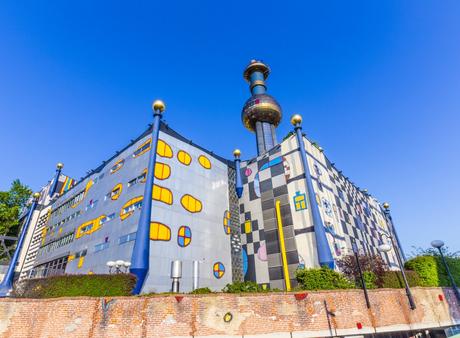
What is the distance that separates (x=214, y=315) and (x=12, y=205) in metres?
50.0

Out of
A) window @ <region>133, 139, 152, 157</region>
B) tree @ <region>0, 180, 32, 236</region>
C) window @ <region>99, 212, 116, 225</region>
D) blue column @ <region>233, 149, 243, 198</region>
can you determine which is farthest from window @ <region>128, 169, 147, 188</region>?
tree @ <region>0, 180, 32, 236</region>

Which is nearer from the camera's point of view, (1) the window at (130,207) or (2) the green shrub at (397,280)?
(2) the green shrub at (397,280)

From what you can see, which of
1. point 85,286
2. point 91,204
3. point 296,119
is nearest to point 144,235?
point 85,286

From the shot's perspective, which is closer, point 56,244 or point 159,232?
point 159,232

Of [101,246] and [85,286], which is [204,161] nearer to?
[101,246]

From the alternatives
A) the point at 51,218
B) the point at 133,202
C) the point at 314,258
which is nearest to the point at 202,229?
the point at 133,202

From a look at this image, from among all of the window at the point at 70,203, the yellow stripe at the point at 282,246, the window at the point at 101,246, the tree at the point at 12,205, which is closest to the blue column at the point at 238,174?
the yellow stripe at the point at 282,246

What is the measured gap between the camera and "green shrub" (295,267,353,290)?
16.1m

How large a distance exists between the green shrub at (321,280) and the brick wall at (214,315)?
284 cm

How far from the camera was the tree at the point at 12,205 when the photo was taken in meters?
40.2

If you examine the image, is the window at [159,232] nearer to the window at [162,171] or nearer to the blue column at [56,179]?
the window at [162,171]

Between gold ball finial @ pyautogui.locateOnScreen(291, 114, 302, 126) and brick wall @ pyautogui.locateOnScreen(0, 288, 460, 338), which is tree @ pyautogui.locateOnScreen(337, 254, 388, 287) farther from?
gold ball finial @ pyautogui.locateOnScreen(291, 114, 302, 126)

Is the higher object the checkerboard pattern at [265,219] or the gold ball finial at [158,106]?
the gold ball finial at [158,106]

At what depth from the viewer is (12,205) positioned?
44312mm
